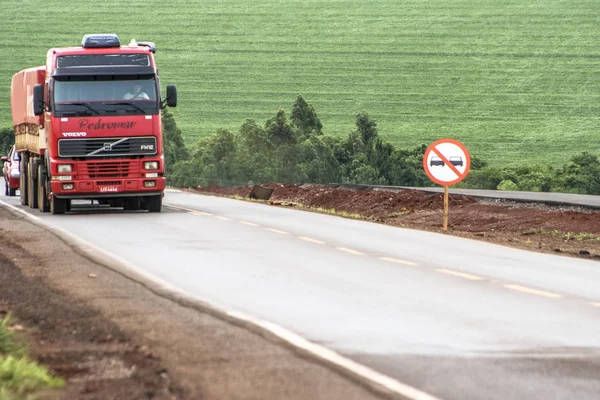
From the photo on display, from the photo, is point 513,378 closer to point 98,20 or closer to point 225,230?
point 225,230

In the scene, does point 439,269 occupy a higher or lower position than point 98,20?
lower

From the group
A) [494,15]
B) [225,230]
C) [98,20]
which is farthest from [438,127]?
[225,230]

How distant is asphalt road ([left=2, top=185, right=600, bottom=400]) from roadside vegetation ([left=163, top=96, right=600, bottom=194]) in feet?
94.7

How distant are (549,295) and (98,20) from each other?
91412 mm

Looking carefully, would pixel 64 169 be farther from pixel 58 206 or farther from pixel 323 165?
pixel 323 165

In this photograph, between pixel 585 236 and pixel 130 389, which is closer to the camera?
pixel 130 389

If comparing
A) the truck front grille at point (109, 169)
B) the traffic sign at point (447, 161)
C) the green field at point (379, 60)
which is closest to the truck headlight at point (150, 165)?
the truck front grille at point (109, 169)

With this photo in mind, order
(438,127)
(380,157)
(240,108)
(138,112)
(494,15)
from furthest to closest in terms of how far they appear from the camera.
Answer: (494,15) → (240,108) → (438,127) → (380,157) → (138,112)

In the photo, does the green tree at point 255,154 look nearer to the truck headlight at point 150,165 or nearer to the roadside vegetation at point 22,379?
the truck headlight at point 150,165

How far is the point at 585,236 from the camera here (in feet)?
81.8

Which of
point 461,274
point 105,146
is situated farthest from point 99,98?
point 461,274

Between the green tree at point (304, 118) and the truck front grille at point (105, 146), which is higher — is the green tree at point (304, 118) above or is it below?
above

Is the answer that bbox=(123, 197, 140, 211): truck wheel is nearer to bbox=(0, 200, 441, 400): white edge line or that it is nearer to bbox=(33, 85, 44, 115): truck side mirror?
bbox=(33, 85, 44, 115): truck side mirror

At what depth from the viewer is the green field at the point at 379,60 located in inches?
3130
